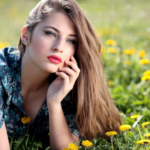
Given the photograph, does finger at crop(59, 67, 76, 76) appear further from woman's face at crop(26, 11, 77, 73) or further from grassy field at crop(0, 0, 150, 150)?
grassy field at crop(0, 0, 150, 150)

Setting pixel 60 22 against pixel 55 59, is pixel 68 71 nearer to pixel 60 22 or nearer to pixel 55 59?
pixel 55 59

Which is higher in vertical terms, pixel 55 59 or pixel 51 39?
pixel 51 39

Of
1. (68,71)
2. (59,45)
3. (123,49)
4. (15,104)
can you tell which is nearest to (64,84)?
(68,71)

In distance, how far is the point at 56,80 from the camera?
2.17 metres

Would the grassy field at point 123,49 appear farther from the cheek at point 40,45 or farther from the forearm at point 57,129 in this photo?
the cheek at point 40,45

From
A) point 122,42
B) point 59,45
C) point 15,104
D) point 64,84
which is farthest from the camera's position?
point 122,42

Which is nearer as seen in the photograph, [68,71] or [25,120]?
[68,71]

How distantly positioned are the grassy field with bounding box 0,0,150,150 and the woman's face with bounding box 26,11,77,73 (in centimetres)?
41

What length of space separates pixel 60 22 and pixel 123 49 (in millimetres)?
2650

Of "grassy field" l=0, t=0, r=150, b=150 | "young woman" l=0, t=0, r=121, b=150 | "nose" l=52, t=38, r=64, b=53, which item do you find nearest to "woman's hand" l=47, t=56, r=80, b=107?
"young woman" l=0, t=0, r=121, b=150

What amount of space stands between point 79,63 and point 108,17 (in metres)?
5.66

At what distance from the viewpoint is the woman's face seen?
1.91 metres

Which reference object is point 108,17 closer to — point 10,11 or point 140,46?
point 140,46

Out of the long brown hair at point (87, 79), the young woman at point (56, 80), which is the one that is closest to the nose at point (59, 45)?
the young woman at point (56, 80)
